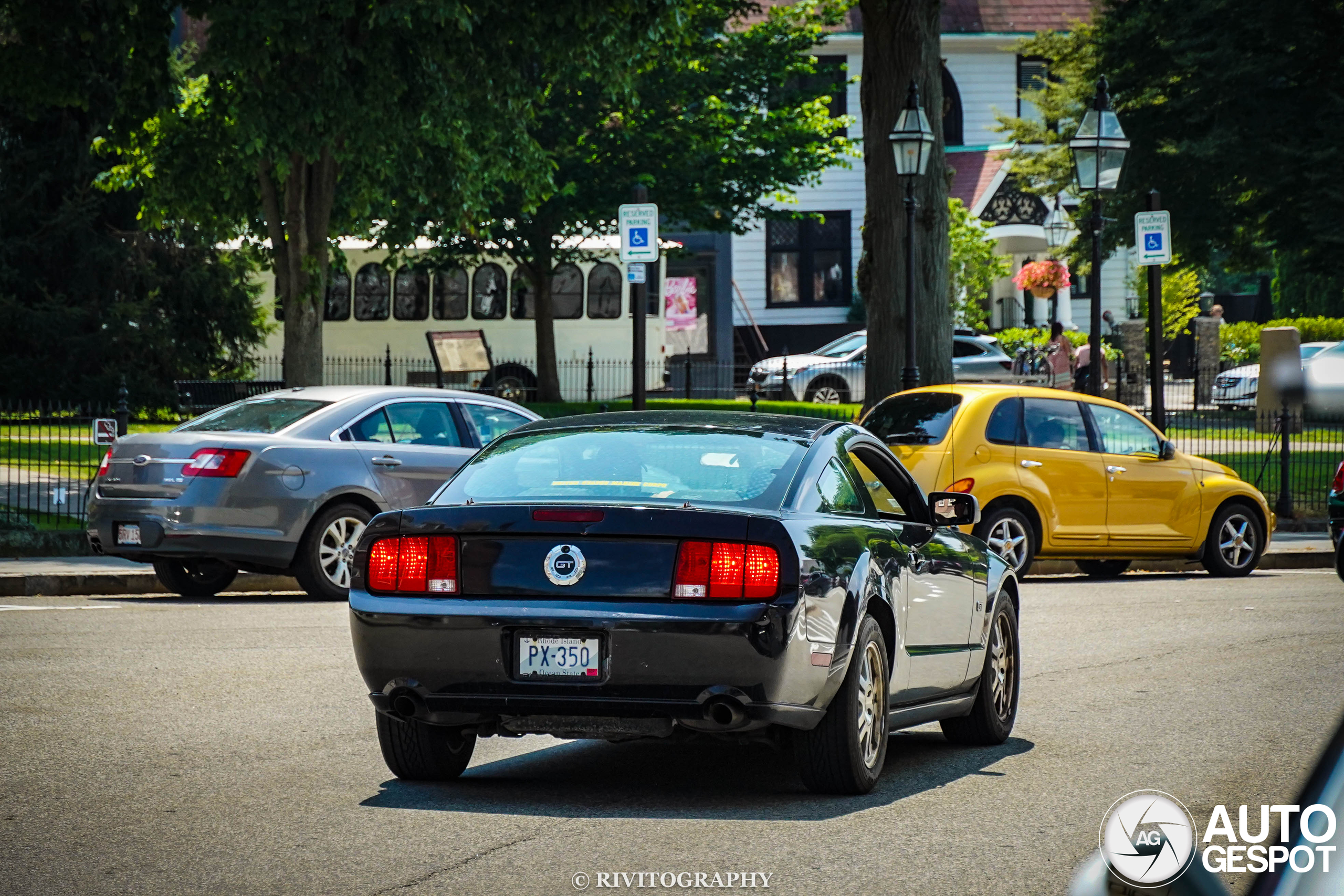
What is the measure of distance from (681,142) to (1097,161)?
14143 millimetres

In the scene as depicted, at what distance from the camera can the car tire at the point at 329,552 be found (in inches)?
532

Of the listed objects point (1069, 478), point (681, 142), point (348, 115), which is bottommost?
point (1069, 478)

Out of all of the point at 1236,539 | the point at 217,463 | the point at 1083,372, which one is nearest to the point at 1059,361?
the point at 1083,372

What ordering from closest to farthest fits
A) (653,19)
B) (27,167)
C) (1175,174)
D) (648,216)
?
(648,216) → (653,19) → (27,167) → (1175,174)

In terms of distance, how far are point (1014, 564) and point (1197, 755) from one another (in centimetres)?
806

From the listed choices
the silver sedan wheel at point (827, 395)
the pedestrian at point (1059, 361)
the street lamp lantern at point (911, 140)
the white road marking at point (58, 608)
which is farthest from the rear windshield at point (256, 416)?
the silver sedan wheel at point (827, 395)

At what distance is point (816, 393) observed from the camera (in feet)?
124

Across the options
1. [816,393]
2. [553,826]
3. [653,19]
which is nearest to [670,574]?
[553,826]

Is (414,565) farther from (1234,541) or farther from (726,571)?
(1234,541)

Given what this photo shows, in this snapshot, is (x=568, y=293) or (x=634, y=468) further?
(x=568, y=293)

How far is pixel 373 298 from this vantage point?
37.2 metres

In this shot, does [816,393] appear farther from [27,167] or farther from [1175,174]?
[27,167]

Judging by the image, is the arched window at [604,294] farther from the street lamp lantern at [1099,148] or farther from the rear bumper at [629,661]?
the rear bumper at [629,661]

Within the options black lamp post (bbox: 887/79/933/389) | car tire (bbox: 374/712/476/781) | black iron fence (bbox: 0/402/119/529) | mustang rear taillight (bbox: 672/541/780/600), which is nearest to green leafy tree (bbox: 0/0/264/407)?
black iron fence (bbox: 0/402/119/529)
